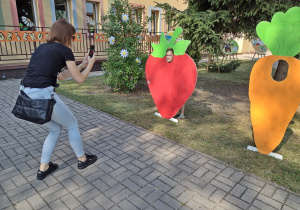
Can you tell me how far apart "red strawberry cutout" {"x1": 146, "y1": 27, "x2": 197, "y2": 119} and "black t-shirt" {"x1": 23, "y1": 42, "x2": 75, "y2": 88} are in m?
2.34

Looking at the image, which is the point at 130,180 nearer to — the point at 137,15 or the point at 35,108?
the point at 35,108

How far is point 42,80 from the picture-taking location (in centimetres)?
223

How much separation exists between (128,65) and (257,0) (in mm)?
3506

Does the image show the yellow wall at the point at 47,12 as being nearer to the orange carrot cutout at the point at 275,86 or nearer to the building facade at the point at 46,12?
the building facade at the point at 46,12

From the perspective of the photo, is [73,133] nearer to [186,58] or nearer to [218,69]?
[186,58]

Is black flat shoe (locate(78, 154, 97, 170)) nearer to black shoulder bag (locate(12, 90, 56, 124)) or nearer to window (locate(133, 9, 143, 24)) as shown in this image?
black shoulder bag (locate(12, 90, 56, 124))

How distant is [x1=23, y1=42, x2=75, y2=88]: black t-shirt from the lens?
7.22ft

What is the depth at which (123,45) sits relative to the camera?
627 cm

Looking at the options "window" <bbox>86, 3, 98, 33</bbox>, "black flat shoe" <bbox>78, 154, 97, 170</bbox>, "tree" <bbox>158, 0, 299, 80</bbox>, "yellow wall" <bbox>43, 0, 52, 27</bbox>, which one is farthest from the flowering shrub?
"window" <bbox>86, 3, 98, 33</bbox>

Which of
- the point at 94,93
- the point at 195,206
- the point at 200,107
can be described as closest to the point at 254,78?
the point at 195,206

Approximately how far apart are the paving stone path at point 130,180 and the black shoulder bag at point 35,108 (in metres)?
0.81

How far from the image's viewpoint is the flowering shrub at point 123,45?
620cm

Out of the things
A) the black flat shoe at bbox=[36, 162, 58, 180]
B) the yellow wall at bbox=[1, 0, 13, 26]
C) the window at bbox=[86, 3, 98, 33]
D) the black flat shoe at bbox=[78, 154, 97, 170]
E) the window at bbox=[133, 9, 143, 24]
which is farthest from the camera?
the window at bbox=[86, 3, 98, 33]

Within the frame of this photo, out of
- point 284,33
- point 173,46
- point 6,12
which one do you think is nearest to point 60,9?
point 6,12
